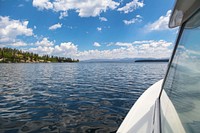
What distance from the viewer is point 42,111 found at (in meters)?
8.62

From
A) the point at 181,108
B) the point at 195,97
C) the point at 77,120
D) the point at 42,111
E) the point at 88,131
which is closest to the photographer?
the point at 195,97

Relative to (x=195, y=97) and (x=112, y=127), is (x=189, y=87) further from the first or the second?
Answer: (x=112, y=127)

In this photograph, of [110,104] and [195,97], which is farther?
[110,104]

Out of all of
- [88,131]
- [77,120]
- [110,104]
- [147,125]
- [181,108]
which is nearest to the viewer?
[181,108]

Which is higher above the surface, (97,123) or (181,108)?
(181,108)

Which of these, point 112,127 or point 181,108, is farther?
point 112,127

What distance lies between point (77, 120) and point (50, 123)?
1.04 meters

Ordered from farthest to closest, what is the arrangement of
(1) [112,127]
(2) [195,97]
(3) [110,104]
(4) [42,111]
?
(3) [110,104] → (4) [42,111] → (1) [112,127] → (2) [195,97]

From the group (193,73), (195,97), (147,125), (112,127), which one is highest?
(193,73)

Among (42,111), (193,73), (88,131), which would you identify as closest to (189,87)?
(193,73)

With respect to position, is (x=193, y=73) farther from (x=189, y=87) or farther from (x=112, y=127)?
(x=112, y=127)

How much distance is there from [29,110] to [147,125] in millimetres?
7025

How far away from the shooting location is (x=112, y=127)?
22.4ft

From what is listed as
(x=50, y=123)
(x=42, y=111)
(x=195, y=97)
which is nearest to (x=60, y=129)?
(x=50, y=123)
